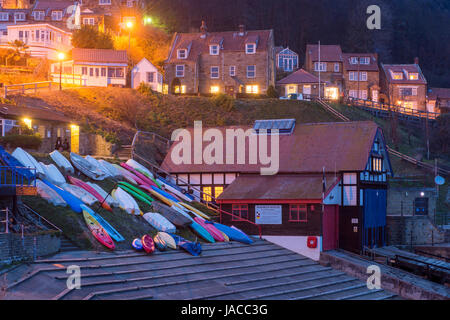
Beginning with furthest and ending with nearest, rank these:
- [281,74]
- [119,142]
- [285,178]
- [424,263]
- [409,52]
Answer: [409,52] → [281,74] → [119,142] → [285,178] → [424,263]

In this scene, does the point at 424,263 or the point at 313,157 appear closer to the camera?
the point at 424,263

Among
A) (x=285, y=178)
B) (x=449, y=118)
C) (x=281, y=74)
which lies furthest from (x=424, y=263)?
(x=281, y=74)

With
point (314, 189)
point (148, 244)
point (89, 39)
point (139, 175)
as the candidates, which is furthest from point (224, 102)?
point (148, 244)

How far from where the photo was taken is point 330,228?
32.7 m

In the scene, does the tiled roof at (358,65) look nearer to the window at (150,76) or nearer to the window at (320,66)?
the window at (320,66)

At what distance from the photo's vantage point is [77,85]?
191 ft

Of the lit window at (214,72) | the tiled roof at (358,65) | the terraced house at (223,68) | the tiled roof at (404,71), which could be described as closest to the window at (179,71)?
the terraced house at (223,68)

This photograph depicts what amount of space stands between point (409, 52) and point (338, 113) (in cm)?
5205

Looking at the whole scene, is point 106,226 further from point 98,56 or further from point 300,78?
point 300,78

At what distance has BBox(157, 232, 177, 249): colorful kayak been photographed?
85.7 feet

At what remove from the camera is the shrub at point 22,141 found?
3269 centimetres

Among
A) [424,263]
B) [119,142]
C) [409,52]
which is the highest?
[409,52]

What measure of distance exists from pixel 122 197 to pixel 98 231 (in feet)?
19.8
